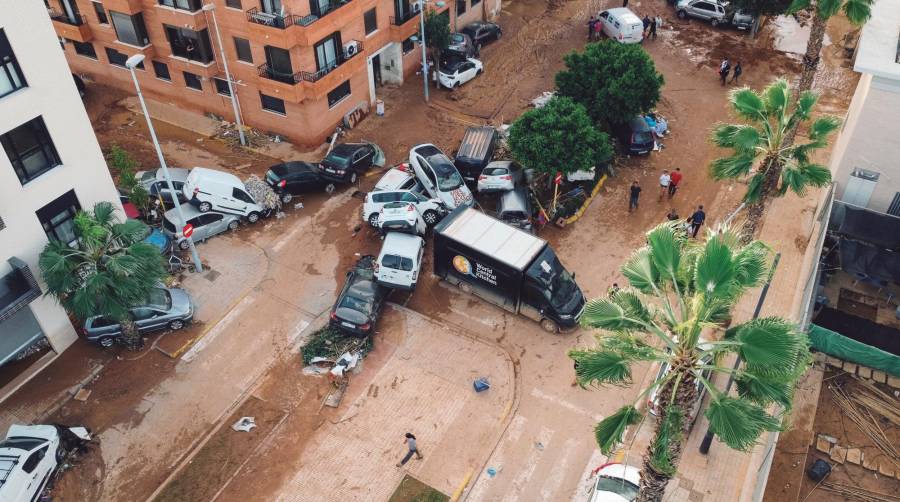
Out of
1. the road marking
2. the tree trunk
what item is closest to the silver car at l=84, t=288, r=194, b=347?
the road marking

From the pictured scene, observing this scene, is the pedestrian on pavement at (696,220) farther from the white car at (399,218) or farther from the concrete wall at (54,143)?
the concrete wall at (54,143)

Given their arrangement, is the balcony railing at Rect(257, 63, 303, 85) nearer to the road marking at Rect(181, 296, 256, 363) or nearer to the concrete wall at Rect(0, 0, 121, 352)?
the concrete wall at Rect(0, 0, 121, 352)

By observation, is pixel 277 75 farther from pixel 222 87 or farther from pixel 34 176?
pixel 34 176

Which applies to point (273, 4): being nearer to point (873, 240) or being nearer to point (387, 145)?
point (387, 145)

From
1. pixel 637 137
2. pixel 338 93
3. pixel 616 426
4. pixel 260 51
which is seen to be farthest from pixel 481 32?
pixel 616 426

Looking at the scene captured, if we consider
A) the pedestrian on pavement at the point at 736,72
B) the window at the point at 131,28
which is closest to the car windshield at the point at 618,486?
the pedestrian on pavement at the point at 736,72
